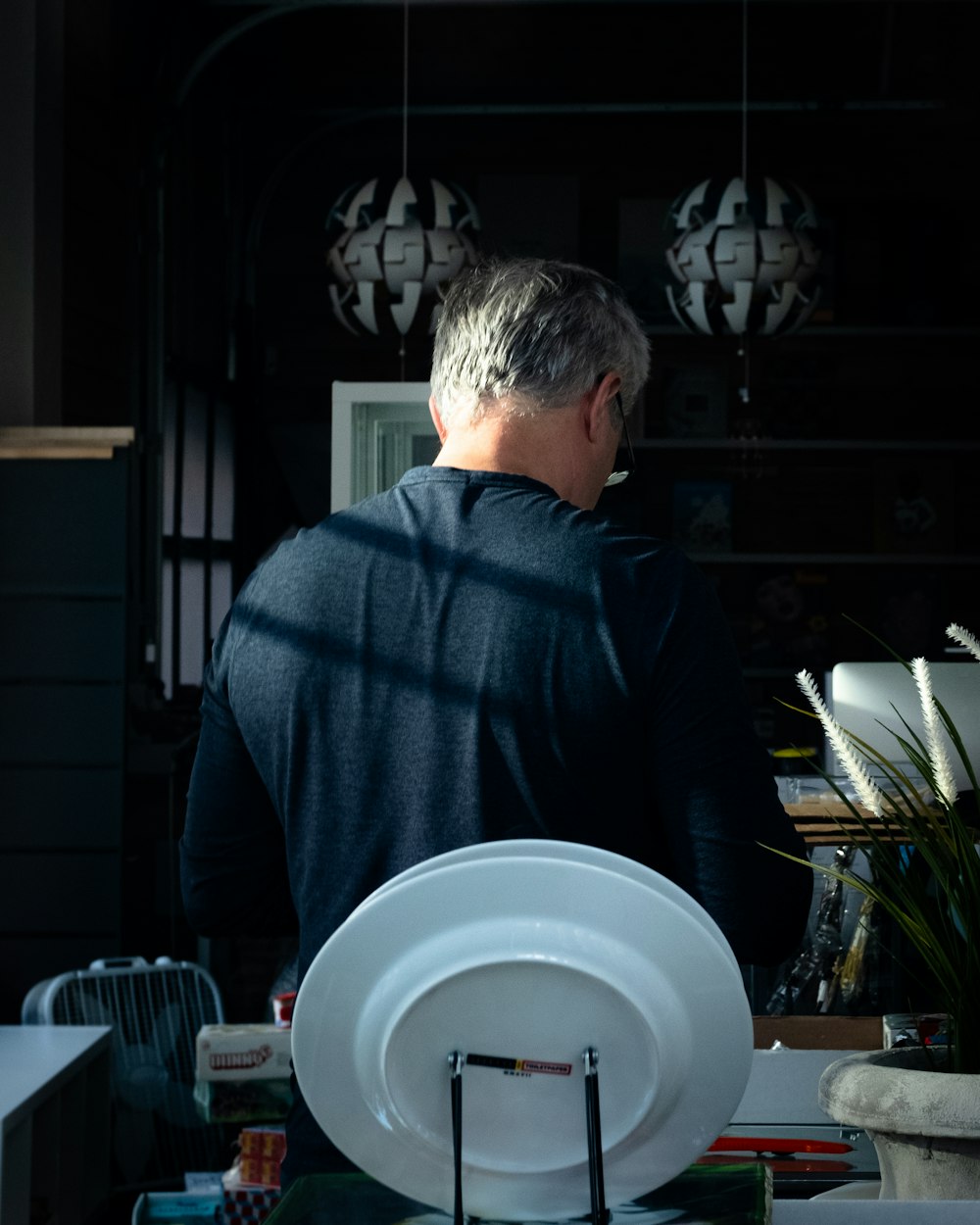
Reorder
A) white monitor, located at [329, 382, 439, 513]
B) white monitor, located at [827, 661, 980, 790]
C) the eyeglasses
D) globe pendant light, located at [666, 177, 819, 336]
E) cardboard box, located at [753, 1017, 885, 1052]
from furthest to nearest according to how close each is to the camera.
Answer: globe pendant light, located at [666, 177, 819, 336], white monitor, located at [329, 382, 439, 513], white monitor, located at [827, 661, 980, 790], cardboard box, located at [753, 1017, 885, 1052], the eyeglasses

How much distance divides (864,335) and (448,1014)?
5968 millimetres

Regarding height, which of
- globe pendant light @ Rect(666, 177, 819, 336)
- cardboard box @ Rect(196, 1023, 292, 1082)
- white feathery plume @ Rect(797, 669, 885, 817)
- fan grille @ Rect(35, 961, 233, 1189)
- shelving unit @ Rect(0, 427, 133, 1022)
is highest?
globe pendant light @ Rect(666, 177, 819, 336)

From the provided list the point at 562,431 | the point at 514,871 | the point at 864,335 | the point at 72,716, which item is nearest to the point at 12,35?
the point at 72,716

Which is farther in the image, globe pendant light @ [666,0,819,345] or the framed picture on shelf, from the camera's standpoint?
the framed picture on shelf

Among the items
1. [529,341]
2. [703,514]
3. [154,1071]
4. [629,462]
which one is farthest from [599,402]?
[703,514]

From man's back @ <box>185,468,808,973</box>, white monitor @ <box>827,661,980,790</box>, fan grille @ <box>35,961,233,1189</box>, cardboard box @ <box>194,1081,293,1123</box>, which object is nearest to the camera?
man's back @ <box>185,468,808,973</box>

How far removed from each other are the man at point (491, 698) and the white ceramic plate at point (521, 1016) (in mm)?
344

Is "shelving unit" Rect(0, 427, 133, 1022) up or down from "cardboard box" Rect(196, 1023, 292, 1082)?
up

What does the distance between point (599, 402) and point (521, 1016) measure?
0.69 meters

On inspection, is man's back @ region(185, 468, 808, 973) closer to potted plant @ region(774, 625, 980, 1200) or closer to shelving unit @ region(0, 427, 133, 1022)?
potted plant @ region(774, 625, 980, 1200)

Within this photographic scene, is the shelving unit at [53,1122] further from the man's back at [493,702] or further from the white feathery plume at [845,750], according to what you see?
the white feathery plume at [845,750]

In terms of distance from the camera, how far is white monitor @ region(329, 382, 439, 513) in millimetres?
3457

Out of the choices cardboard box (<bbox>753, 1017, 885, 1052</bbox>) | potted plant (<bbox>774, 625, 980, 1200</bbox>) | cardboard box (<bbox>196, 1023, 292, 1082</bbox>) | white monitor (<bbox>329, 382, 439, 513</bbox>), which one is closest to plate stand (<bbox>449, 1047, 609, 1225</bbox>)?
potted plant (<bbox>774, 625, 980, 1200</bbox>)

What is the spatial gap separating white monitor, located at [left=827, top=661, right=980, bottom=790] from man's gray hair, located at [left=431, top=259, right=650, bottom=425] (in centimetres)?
86
